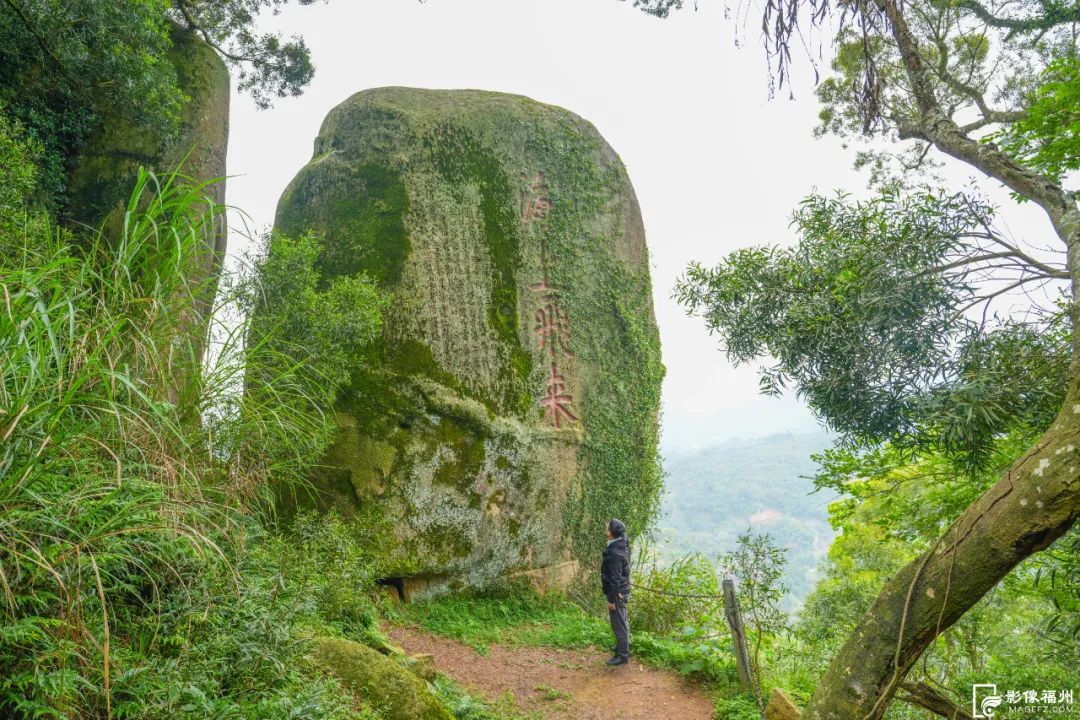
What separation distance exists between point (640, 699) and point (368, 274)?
481 centimetres

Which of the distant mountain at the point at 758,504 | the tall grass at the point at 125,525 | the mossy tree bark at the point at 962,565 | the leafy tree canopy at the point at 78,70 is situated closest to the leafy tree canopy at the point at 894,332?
the mossy tree bark at the point at 962,565

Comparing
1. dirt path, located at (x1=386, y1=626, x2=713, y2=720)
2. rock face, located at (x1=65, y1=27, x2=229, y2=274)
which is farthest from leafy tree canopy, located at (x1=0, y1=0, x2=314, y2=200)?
dirt path, located at (x1=386, y1=626, x2=713, y2=720)

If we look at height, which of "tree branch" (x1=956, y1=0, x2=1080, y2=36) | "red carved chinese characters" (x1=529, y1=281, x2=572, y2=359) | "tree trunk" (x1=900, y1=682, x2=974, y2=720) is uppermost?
"tree branch" (x1=956, y1=0, x2=1080, y2=36)

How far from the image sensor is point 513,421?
7.36m

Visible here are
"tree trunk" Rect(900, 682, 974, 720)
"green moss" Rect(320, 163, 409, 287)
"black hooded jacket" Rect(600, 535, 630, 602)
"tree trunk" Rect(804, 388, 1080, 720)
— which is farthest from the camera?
Result: "green moss" Rect(320, 163, 409, 287)

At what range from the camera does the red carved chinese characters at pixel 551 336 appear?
7.81 meters

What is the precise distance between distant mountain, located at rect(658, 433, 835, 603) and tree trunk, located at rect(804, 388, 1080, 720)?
145 ft

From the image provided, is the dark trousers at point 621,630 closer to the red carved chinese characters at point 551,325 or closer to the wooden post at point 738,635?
the wooden post at point 738,635

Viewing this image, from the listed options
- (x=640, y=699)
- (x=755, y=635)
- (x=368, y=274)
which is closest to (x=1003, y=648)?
(x=755, y=635)

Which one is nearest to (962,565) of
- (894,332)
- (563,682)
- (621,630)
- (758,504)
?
(894,332)

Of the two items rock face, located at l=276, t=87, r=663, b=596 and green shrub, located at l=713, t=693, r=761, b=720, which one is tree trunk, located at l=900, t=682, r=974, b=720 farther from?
rock face, located at l=276, t=87, r=663, b=596

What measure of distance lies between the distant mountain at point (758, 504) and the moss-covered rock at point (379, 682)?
4390 centimetres

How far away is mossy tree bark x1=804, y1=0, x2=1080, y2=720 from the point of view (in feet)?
8.05

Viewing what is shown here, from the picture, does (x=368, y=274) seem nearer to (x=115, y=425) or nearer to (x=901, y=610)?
(x=115, y=425)
